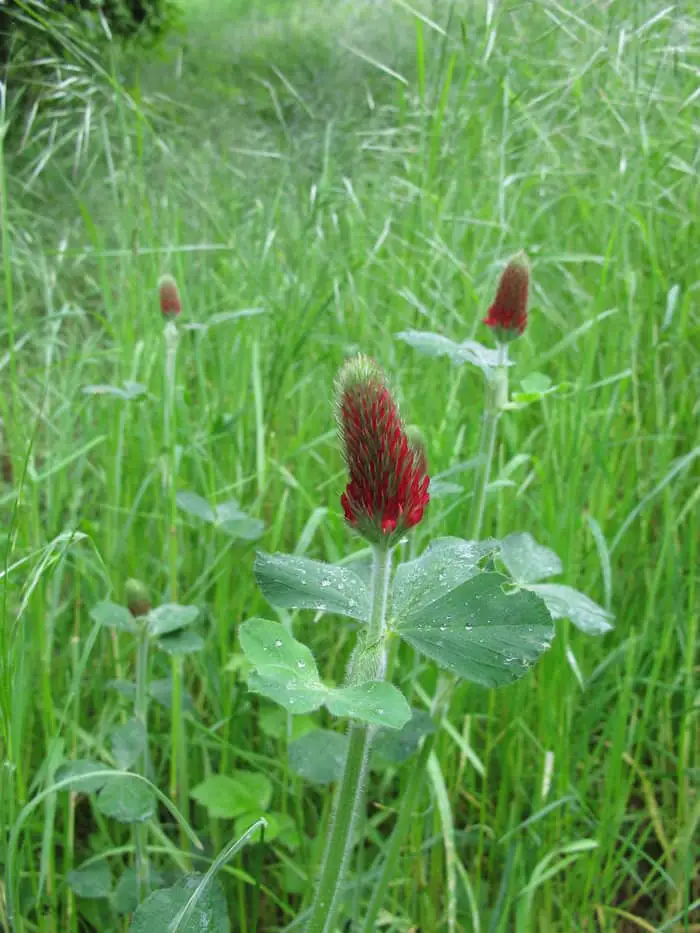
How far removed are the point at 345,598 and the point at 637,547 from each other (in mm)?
1097

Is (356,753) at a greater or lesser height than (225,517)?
greater

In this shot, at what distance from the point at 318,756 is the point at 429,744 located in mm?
142

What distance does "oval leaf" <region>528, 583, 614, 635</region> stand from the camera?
1.04 m

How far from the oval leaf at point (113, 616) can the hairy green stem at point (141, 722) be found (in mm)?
15

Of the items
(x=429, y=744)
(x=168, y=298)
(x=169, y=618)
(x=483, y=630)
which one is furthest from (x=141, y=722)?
(x=168, y=298)

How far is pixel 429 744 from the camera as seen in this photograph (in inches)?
42.6

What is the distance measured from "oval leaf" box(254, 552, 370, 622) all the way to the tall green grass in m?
0.33

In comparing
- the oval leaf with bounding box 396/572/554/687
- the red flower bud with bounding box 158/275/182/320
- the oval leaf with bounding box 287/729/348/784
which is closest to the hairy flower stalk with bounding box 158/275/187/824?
the red flower bud with bounding box 158/275/182/320

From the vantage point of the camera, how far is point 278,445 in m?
1.99

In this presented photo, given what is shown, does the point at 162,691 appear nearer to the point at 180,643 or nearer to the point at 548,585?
the point at 180,643

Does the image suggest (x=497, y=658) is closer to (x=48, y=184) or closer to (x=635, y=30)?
(x=635, y=30)

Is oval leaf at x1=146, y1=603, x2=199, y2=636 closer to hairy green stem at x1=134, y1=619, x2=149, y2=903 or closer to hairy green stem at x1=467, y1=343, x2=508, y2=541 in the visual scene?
hairy green stem at x1=134, y1=619, x2=149, y2=903

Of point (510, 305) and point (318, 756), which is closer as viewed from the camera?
point (318, 756)

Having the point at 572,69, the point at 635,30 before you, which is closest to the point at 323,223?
the point at 572,69
